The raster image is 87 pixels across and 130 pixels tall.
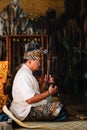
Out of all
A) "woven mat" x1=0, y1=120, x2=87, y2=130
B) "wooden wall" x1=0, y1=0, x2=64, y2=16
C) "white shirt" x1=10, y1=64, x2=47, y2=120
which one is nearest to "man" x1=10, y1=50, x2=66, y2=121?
"white shirt" x1=10, y1=64, x2=47, y2=120

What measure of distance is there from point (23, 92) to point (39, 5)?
400 centimetres

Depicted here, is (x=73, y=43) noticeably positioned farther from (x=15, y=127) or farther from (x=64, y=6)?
(x=15, y=127)

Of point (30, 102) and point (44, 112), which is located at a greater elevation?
point (30, 102)

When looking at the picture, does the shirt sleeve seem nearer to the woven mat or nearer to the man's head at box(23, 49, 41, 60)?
the man's head at box(23, 49, 41, 60)

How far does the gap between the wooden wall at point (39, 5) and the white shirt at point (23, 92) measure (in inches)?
135

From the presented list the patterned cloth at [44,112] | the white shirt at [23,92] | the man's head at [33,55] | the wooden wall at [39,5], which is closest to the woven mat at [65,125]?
the patterned cloth at [44,112]

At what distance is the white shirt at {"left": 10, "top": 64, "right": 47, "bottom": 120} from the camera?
7.03 m

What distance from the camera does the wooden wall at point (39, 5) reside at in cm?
1031

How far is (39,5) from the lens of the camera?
10414 millimetres

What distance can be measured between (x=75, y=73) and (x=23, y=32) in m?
1.87

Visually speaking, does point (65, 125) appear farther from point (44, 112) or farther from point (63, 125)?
point (44, 112)

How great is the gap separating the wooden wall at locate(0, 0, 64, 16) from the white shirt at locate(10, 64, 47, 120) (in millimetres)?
3439

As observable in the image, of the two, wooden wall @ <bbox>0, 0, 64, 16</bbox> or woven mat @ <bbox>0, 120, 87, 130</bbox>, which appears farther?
wooden wall @ <bbox>0, 0, 64, 16</bbox>

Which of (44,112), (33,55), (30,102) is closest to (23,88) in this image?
(30,102)
